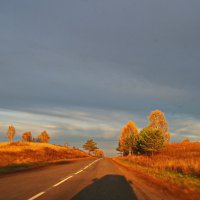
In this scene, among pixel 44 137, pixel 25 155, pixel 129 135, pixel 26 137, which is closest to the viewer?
→ pixel 25 155

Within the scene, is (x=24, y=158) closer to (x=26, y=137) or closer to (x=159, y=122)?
(x=159, y=122)

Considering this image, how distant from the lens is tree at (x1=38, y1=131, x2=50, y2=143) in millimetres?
156500

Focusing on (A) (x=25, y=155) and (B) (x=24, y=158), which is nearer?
(B) (x=24, y=158)

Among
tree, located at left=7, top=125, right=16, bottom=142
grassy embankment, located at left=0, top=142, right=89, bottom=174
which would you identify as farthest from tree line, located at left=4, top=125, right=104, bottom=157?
grassy embankment, located at left=0, top=142, right=89, bottom=174

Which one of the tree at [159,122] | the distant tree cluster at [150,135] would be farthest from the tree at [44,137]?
the tree at [159,122]

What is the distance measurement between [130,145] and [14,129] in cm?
5914

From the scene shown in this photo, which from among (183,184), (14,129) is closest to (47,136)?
(14,129)

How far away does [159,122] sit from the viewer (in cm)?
7231

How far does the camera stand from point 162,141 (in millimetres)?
62562

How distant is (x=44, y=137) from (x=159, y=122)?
324ft

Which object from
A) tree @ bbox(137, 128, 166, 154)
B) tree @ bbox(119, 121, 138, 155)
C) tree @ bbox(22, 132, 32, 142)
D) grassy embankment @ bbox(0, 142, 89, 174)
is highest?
tree @ bbox(22, 132, 32, 142)

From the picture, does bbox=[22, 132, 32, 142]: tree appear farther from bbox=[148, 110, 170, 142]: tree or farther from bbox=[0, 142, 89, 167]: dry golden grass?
bbox=[148, 110, 170, 142]: tree

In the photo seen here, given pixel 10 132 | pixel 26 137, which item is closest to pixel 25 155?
pixel 10 132

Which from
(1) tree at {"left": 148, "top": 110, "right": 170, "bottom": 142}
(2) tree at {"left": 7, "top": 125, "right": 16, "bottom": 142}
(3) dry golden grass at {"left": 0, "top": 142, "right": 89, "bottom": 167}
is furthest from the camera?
(2) tree at {"left": 7, "top": 125, "right": 16, "bottom": 142}
